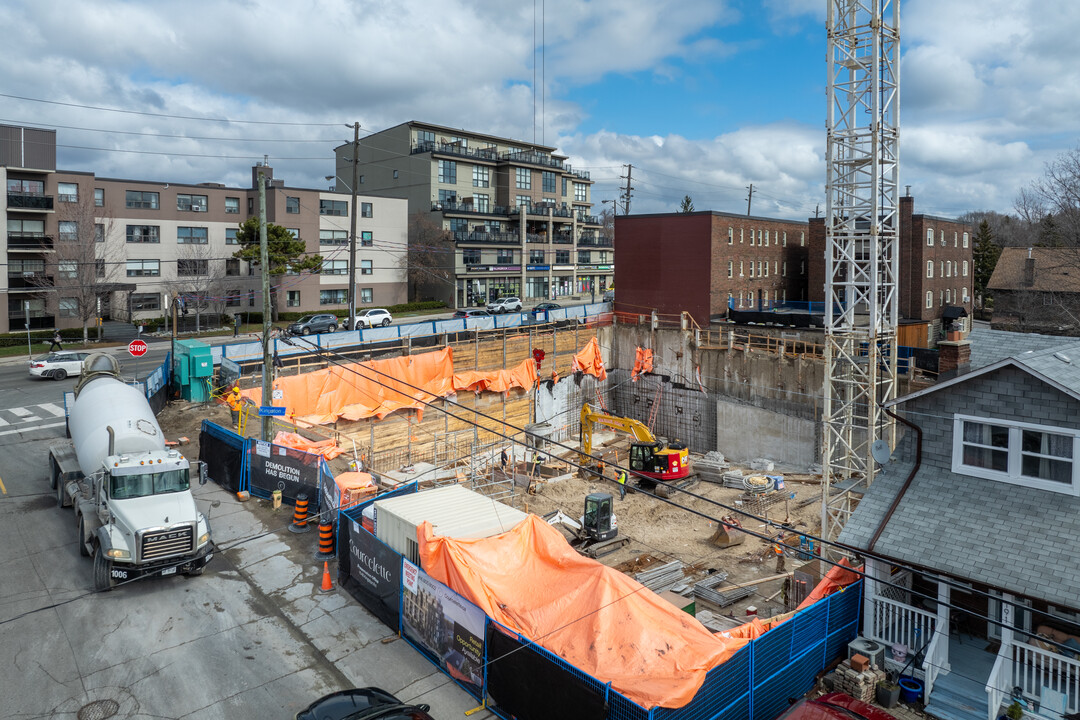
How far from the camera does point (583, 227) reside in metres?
88.7

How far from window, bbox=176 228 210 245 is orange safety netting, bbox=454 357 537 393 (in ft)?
114

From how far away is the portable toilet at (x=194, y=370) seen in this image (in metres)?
31.2

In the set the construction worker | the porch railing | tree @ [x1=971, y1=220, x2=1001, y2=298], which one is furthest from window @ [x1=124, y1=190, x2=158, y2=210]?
tree @ [x1=971, y1=220, x2=1001, y2=298]

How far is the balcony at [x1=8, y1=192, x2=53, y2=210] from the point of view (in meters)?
48.5

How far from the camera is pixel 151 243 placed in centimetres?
5547

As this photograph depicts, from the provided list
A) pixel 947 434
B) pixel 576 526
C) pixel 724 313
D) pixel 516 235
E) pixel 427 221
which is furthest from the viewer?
pixel 516 235

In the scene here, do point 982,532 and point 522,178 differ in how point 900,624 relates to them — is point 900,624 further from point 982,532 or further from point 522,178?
point 522,178

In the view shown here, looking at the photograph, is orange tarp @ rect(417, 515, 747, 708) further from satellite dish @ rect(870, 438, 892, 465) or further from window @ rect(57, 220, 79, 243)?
window @ rect(57, 220, 79, 243)

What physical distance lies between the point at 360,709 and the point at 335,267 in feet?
187

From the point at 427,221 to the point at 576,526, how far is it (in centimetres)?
5108

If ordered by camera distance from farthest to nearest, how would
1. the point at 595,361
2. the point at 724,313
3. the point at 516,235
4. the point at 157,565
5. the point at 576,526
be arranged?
1. the point at 516,235
2. the point at 724,313
3. the point at 595,361
4. the point at 576,526
5. the point at 157,565

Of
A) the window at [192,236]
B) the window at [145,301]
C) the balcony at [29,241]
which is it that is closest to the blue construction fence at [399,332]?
the window at [145,301]

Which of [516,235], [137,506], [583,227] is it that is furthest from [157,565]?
[583,227]

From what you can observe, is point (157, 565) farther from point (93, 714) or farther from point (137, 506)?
point (93, 714)
